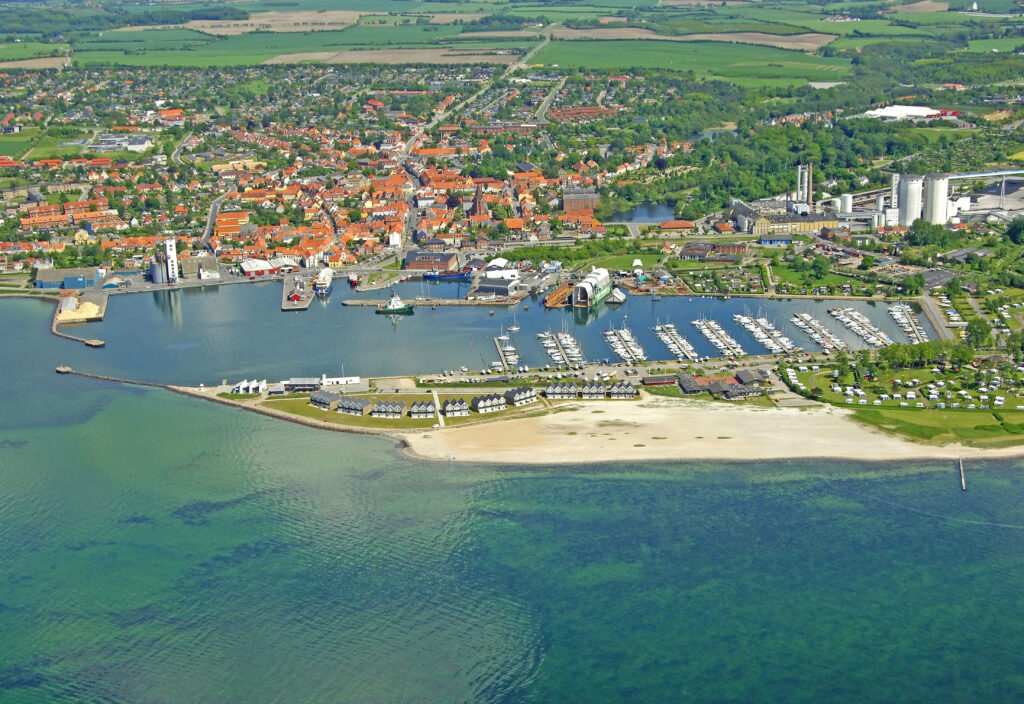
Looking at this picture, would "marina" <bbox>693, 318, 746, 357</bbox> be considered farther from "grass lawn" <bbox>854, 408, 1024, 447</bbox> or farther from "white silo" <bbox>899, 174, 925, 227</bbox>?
"white silo" <bbox>899, 174, 925, 227</bbox>

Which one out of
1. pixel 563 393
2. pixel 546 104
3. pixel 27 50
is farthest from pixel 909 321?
pixel 27 50

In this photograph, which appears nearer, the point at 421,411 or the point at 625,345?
the point at 421,411

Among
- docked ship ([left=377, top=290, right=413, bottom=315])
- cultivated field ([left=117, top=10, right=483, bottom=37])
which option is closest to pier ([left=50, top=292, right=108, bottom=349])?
docked ship ([left=377, top=290, right=413, bottom=315])

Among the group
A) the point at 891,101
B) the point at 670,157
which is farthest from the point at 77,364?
the point at 891,101

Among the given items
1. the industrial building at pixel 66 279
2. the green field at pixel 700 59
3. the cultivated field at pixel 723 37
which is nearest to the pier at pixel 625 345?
the industrial building at pixel 66 279

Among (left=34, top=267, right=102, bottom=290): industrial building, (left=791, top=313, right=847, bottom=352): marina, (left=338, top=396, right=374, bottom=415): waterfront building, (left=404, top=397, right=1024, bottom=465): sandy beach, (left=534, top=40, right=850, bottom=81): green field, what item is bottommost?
(left=404, top=397, right=1024, bottom=465): sandy beach

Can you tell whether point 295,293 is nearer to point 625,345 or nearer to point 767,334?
point 625,345

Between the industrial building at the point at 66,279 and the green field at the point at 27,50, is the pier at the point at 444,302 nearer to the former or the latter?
the industrial building at the point at 66,279
